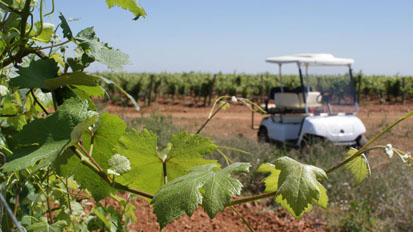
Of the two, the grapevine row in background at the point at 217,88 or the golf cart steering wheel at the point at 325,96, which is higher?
the golf cart steering wheel at the point at 325,96

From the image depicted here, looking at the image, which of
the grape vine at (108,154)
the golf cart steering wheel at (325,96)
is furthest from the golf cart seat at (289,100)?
the grape vine at (108,154)

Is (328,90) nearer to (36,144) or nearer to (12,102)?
(12,102)

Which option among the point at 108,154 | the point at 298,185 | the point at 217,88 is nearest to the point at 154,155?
the point at 108,154

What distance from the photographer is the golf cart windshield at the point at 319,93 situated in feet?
24.1

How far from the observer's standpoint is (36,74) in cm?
74

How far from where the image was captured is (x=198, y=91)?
2344cm

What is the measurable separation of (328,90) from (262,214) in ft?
13.6

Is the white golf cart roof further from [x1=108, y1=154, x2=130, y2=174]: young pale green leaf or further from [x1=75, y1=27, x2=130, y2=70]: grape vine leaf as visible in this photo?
[x1=108, y1=154, x2=130, y2=174]: young pale green leaf

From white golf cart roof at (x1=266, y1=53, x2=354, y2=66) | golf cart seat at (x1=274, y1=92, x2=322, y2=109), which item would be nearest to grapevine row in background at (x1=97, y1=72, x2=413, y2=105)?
golf cart seat at (x1=274, y1=92, x2=322, y2=109)

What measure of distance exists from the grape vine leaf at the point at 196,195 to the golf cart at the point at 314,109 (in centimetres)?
619

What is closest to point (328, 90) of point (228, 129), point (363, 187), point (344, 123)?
point (344, 123)

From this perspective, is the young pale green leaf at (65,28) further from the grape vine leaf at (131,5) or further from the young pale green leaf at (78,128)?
the young pale green leaf at (78,128)

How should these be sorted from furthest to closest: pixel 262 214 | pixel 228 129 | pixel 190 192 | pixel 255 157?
pixel 228 129 < pixel 255 157 < pixel 262 214 < pixel 190 192

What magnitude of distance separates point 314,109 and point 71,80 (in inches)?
275
